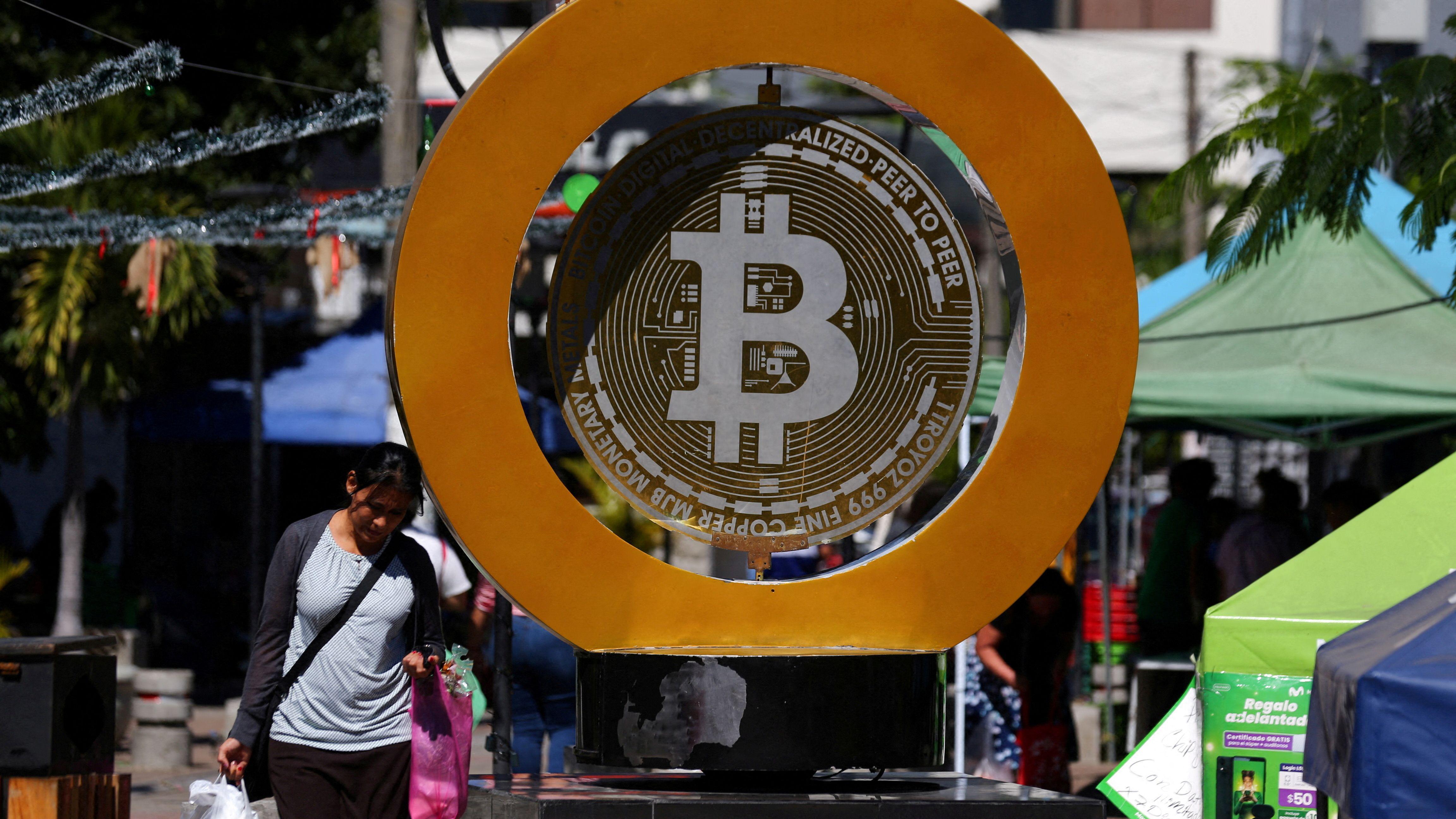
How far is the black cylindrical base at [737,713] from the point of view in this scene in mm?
4273

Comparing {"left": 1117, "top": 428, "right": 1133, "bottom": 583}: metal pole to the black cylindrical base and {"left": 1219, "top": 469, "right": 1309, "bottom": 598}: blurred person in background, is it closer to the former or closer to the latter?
{"left": 1219, "top": 469, "right": 1309, "bottom": 598}: blurred person in background

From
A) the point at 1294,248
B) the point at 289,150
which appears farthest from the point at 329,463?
the point at 1294,248

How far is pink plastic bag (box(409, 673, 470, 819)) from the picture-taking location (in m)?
4.48

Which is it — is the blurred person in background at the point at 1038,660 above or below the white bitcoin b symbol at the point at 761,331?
below

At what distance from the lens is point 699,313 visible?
4410mm

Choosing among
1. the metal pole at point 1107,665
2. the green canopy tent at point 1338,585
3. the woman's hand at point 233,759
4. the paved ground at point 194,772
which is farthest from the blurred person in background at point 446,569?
the metal pole at point 1107,665

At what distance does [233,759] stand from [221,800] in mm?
141

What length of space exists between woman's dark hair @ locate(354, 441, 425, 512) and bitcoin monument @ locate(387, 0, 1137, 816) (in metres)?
0.23

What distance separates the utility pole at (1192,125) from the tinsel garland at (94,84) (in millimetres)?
18703

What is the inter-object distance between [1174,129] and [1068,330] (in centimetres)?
2680

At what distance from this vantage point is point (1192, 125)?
25656mm

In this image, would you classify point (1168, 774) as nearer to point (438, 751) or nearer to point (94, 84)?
point (438, 751)

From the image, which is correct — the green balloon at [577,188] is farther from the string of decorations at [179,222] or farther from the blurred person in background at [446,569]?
the string of decorations at [179,222]

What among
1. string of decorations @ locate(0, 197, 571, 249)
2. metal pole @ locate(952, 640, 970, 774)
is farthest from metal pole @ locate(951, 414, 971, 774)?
string of decorations @ locate(0, 197, 571, 249)
